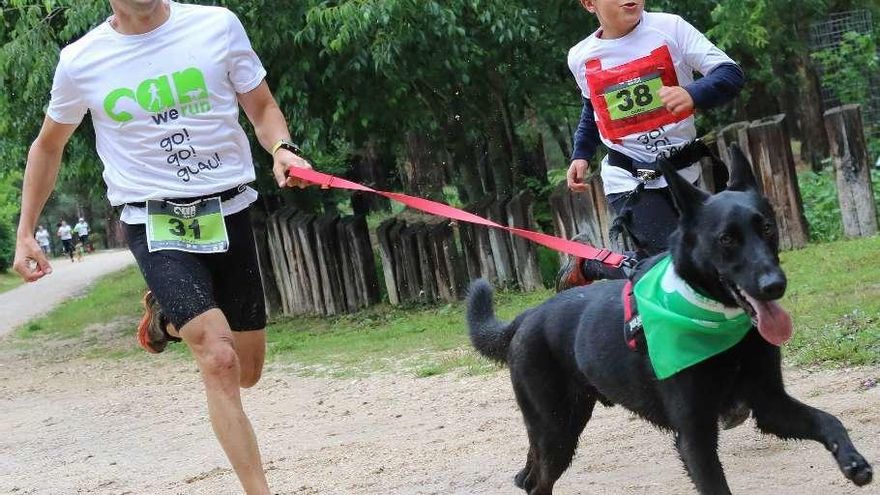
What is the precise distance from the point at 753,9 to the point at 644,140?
1207 cm

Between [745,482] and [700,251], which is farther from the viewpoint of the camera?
[745,482]

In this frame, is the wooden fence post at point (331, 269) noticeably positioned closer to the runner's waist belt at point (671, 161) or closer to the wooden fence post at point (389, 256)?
the wooden fence post at point (389, 256)

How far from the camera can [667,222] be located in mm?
5406

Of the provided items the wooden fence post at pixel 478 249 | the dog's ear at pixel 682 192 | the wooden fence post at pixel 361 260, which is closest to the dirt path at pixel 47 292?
the wooden fence post at pixel 361 260

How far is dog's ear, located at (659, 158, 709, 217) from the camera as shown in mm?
3906

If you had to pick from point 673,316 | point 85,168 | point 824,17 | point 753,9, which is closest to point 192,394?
point 85,168

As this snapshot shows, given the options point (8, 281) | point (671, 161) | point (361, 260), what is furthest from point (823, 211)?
point (8, 281)

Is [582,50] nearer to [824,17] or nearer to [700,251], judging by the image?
[700,251]

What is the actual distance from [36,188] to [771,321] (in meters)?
3.50

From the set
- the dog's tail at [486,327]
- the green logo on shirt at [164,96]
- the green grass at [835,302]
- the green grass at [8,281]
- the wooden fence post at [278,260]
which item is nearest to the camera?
the dog's tail at [486,327]

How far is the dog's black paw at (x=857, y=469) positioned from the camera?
149 inches

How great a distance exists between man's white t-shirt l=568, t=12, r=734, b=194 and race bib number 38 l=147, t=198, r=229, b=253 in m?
1.81

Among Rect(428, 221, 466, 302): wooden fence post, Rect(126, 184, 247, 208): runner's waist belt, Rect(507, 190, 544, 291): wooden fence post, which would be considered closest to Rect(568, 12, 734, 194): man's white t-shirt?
Rect(126, 184, 247, 208): runner's waist belt

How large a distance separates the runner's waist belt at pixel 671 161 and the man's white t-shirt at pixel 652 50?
0.02 m
